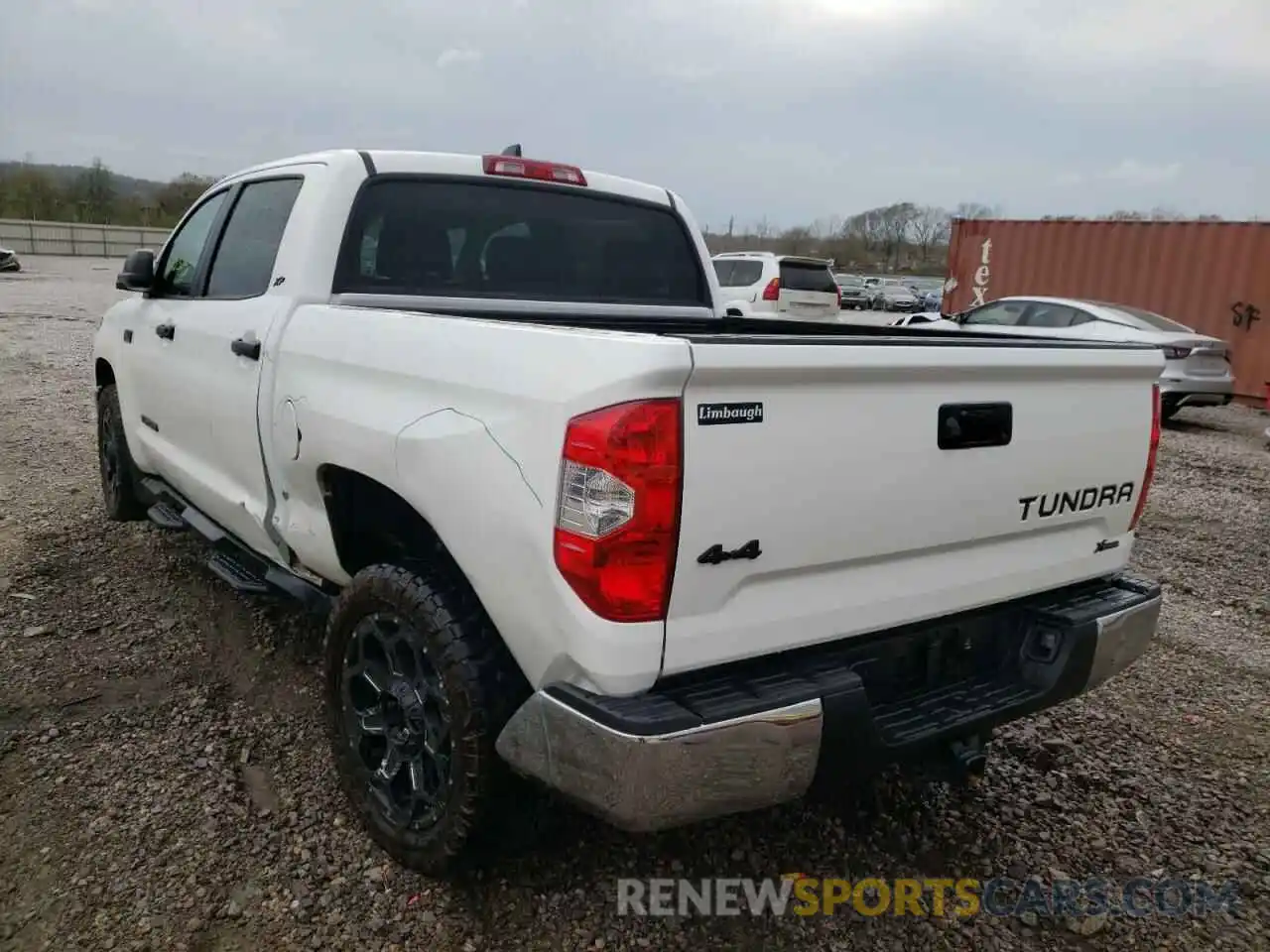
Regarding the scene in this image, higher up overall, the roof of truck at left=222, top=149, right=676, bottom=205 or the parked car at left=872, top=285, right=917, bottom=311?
the roof of truck at left=222, top=149, right=676, bottom=205

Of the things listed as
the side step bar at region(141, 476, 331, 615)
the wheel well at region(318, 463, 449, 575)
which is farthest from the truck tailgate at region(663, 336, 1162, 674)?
the side step bar at region(141, 476, 331, 615)

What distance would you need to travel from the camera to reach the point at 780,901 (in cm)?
264

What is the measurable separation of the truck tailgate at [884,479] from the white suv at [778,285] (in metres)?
12.2

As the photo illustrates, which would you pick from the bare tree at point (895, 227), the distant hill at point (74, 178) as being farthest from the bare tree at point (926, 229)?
the distant hill at point (74, 178)

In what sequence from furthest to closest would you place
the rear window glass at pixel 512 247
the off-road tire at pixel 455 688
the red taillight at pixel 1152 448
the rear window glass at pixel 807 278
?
the rear window glass at pixel 807 278, the rear window glass at pixel 512 247, the red taillight at pixel 1152 448, the off-road tire at pixel 455 688

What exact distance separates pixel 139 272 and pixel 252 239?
0.99 m

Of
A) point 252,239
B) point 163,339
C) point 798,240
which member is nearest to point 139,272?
point 163,339

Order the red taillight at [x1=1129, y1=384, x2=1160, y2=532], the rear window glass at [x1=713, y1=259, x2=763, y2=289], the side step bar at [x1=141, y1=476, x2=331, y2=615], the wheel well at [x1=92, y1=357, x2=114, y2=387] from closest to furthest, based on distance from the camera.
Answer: the red taillight at [x1=1129, y1=384, x2=1160, y2=532], the side step bar at [x1=141, y1=476, x2=331, y2=615], the wheel well at [x1=92, y1=357, x2=114, y2=387], the rear window glass at [x1=713, y1=259, x2=763, y2=289]

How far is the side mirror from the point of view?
14.2 feet

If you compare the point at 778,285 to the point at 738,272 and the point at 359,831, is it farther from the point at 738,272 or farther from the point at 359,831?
the point at 359,831

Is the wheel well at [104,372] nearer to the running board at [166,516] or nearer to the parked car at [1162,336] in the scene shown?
the running board at [166,516]

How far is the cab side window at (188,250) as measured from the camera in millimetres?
4219

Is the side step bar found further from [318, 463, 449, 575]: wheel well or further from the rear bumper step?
the rear bumper step

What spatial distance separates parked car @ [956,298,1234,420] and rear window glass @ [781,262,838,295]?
4171mm
